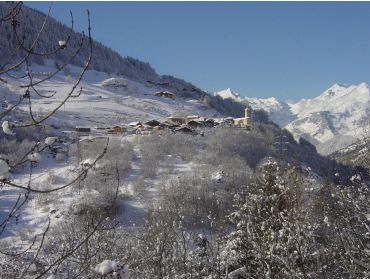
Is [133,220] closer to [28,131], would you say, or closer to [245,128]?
[28,131]

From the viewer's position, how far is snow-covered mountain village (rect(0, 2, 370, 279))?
19.5 ft

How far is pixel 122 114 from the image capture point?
73.0 metres

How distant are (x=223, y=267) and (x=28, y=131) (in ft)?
140

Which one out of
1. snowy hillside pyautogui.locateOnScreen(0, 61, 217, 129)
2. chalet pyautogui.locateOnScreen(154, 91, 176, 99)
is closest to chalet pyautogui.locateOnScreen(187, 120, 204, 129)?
snowy hillside pyautogui.locateOnScreen(0, 61, 217, 129)

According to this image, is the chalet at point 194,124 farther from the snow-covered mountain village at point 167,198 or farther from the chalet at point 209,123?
the chalet at point 209,123

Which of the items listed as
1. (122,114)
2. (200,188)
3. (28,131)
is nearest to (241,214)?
(200,188)

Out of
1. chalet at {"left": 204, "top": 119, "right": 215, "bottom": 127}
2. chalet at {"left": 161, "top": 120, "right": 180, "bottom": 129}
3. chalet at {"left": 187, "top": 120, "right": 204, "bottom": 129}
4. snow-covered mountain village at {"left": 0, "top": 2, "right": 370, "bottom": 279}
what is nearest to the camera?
snow-covered mountain village at {"left": 0, "top": 2, "right": 370, "bottom": 279}

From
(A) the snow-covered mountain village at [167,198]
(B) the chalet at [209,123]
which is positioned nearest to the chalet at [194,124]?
(A) the snow-covered mountain village at [167,198]

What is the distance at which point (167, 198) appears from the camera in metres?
32.0

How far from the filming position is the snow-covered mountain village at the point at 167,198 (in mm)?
5949

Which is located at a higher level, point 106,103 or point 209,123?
point 106,103

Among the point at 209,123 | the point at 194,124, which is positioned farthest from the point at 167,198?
the point at 209,123

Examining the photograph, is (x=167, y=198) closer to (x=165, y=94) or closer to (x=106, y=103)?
(x=106, y=103)

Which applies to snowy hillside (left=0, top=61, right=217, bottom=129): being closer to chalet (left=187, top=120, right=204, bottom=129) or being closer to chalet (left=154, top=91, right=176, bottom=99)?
chalet (left=154, top=91, right=176, bottom=99)
